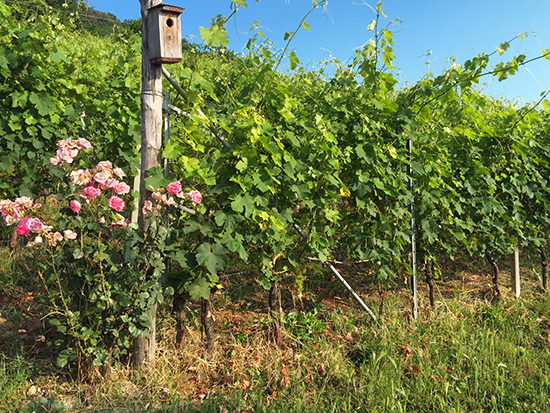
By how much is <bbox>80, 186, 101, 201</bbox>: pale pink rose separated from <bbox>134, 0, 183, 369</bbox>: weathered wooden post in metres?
0.32

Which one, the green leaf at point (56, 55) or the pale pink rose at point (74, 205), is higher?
the green leaf at point (56, 55)

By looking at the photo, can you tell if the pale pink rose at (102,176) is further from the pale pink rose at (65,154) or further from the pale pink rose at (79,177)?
the pale pink rose at (65,154)

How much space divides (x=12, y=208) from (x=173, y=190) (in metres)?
0.90

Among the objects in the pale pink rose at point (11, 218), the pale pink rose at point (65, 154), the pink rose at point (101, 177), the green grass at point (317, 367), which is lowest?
the green grass at point (317, 367)

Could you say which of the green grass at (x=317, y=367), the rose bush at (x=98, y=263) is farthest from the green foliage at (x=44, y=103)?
the rose bush at (x=98, y=263)

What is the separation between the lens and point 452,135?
3.62 meters

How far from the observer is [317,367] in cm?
273

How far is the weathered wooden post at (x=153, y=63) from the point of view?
7.78ft

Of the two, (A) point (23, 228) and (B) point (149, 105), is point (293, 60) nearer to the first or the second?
(B) point (149, 105)

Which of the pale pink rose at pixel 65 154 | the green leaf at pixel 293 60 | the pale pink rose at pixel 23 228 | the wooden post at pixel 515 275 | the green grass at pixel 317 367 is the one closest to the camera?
the pale pink rose at pixel 23 228

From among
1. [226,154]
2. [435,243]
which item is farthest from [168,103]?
[435,243]

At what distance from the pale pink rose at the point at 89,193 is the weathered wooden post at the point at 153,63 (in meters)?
0.32

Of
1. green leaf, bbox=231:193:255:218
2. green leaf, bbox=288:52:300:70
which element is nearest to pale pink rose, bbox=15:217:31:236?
A: green leaf, bbox=231:193:255:218

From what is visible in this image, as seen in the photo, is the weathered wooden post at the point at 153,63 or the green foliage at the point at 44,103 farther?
the green foliage at the point at 44,103
